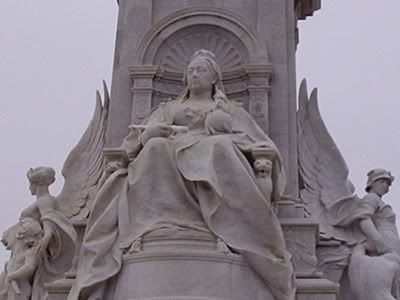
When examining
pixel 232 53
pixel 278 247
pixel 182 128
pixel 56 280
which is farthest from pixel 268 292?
pixel 232 53

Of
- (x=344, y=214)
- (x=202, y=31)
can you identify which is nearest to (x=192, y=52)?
(x=202, y=31)

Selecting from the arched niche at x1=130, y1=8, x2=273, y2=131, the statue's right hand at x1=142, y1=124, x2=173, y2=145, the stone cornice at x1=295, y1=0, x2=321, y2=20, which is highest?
the stone cornice at x1=295, y1=0, x2=321, y2=20

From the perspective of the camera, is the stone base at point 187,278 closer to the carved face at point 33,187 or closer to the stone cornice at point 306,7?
the carved face at point 33,187

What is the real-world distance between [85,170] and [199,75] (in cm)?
304

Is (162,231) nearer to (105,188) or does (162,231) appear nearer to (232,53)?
(105,188)

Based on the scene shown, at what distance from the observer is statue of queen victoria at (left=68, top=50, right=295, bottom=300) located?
12.5m

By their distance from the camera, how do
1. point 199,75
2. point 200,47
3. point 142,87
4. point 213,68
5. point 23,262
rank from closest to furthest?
point 199,75
point 213,68
point 23,262
point 142,87
point 200,47

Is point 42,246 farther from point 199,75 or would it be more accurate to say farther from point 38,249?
point 199,75

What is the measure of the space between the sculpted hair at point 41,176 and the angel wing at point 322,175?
13.4 ft

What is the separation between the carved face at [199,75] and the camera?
14109 millimetres

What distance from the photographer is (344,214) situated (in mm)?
15148

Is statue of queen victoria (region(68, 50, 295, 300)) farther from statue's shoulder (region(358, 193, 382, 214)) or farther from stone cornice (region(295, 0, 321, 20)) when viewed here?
stone cornice (region(295, 0, 321, 20))

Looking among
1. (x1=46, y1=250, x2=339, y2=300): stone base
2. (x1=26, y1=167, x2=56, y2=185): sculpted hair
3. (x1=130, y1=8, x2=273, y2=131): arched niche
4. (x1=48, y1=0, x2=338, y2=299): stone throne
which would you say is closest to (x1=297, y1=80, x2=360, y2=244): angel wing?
(x1=48, y1=0, x2=338, y2=299): stone throne

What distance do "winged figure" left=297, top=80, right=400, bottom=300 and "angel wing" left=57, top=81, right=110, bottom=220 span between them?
331 centimetres
